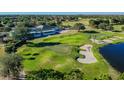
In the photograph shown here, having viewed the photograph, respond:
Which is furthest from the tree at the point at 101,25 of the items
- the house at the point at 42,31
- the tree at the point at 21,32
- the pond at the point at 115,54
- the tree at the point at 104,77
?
the tree at the point at 21,32

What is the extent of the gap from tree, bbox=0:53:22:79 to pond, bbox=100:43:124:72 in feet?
8.47

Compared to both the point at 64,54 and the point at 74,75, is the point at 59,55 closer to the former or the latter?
the point at 64,54

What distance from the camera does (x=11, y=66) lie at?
7.22m

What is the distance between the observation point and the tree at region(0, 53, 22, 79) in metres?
7.21

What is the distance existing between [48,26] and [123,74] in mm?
2703

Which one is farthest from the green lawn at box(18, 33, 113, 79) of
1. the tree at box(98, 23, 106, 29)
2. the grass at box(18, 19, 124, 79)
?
the tree at box(98, 23, 106, 29)

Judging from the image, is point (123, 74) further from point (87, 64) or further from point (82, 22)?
point (82, 22)

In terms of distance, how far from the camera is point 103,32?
7.76 metres

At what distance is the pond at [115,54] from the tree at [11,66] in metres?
2.58

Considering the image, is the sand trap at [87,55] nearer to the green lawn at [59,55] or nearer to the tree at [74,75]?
the green lawn at [59,55]

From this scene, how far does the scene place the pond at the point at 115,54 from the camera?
24.7 feet

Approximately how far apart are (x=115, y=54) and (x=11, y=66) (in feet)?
→ 10.4

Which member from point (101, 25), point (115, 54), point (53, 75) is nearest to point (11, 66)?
point (53, 75)
